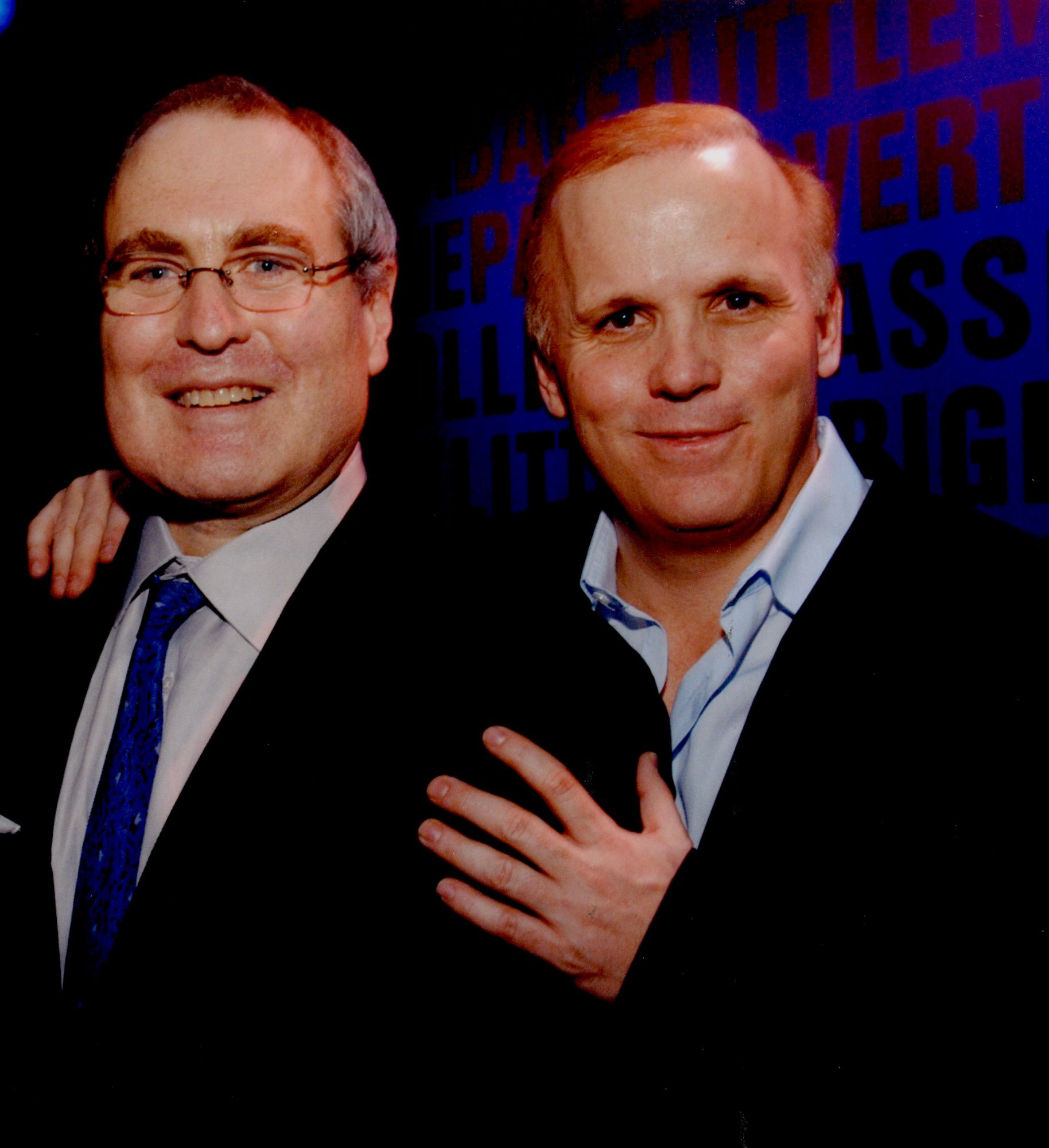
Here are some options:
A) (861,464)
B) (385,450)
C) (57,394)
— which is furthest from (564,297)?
(385,450)

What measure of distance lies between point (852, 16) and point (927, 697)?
2.50 metres

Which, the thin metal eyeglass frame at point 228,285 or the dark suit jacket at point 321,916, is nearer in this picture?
the dark suit jacket at point 321,916

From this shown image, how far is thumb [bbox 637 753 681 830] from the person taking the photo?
1.34 meters

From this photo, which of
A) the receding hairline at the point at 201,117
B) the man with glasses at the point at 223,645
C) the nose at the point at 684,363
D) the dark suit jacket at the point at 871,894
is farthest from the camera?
the receding hairline at the point at 201,117

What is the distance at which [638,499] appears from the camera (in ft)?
5.27

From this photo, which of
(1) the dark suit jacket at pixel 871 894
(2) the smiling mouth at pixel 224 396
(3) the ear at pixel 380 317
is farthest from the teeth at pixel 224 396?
(1) the dark suit jacket at pixel 871 894

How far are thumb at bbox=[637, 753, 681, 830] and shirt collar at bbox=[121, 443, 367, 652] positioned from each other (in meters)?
0.60

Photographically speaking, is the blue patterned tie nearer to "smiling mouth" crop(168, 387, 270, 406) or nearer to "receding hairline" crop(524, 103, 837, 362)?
"smiling mouth" crop(168, 387, 270, 406)

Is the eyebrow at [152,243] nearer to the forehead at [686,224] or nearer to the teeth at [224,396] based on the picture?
the teeth at [224,396]

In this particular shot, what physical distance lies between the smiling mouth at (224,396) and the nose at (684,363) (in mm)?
616

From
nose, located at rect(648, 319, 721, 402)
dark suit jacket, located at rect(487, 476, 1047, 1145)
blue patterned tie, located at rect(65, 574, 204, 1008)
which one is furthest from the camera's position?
nose, located at rect(648, 319, 721, 402)

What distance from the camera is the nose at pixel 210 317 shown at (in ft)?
5.15

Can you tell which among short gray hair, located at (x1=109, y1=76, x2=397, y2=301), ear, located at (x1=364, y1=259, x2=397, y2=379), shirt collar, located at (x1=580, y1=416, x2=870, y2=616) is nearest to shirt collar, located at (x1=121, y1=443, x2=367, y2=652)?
ear, located at (x1=364, y1=259, x2=397, y2=379)

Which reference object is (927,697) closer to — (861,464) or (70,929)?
(861,464)
